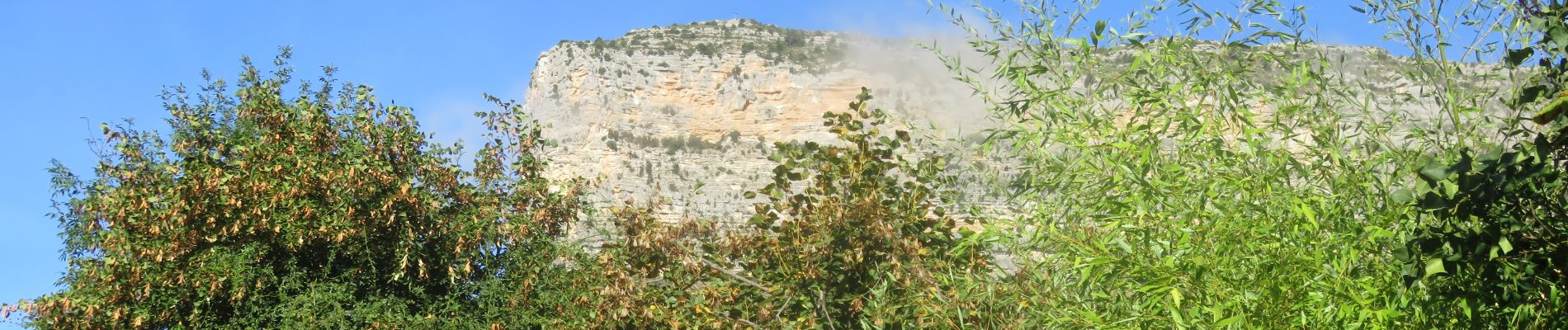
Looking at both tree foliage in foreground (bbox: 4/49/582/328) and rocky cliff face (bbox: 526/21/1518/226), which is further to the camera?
rocky cliff face (bbox: 526/21/1518/226)

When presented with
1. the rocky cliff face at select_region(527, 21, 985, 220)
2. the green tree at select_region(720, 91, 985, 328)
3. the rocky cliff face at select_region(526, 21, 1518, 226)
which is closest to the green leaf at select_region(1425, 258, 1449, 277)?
the green tree at select_region(720, 91, 985, 328)

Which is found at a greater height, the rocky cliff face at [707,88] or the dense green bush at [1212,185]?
the rocky cliff face at [707,88]

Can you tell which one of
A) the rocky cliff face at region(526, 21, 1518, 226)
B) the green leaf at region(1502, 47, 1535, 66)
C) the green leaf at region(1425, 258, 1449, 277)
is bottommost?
the green leaf at region(1425, 258, 1449, 277)

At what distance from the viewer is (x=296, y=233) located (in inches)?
417

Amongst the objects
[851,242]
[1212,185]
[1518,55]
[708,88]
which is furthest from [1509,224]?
[708,88]

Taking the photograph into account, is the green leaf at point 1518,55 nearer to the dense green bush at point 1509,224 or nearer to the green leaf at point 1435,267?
the dense green bush at point 1509,224

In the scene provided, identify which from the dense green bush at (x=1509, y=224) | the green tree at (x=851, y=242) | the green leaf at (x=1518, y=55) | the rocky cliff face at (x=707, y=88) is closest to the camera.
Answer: the dense green bush at (x=1509, y=224)

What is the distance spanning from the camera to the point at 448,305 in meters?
11.4

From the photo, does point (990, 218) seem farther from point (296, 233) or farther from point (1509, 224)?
point (296, 233)

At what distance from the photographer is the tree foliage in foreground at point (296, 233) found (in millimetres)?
10508

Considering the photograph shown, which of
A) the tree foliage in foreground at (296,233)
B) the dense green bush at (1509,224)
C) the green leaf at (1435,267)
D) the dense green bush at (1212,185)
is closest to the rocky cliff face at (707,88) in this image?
the tree foliage in foreground at (296,233)

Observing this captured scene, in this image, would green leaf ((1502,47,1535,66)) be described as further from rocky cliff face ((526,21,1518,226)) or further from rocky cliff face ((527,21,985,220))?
rocky cliff face ((527,21,985,220))

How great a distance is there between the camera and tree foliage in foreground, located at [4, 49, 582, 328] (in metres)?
10.5

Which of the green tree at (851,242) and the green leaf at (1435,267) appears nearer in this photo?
the green leaf at (1435,267)
